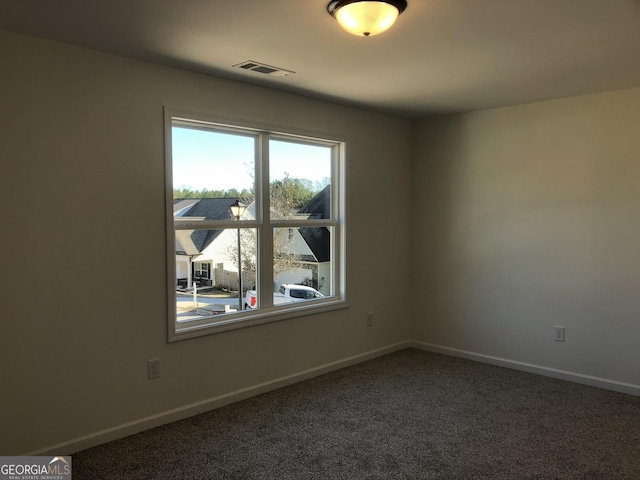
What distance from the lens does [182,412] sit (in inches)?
128

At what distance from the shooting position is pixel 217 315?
11.7ft

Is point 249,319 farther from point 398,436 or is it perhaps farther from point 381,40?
point 381,40

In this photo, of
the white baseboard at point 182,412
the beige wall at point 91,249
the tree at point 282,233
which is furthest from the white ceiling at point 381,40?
the white baseboard at point 182,412

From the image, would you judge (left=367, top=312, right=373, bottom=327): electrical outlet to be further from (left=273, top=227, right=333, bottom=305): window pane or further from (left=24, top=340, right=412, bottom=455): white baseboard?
(left=273, top=227, right=333, bottom=305): window pane

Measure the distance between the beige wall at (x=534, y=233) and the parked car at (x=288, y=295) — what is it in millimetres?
1337

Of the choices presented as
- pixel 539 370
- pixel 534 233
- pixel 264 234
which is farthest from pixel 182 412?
pixel 534 233

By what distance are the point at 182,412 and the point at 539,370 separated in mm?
2958

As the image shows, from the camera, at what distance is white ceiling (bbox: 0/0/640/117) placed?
2.22 meters

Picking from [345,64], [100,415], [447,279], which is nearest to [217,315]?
[100,415]

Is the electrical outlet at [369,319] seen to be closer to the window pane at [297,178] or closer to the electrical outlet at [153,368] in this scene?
the window pane at [297,178]

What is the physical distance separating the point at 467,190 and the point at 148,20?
10.6 ft

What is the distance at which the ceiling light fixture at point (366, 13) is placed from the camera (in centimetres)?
210

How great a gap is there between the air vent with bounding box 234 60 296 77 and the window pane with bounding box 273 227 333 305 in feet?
4.03

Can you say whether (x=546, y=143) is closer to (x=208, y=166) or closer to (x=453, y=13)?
(x=453, y=13)
